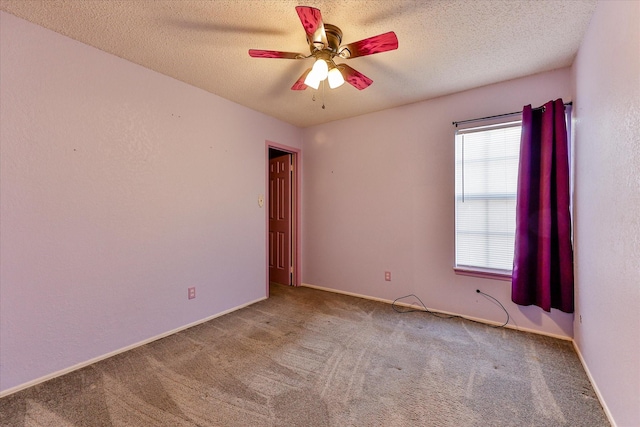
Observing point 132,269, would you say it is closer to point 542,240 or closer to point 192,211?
point 192,211

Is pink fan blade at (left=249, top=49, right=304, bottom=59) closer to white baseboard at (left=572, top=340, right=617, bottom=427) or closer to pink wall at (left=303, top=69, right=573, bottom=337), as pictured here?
pink wall at (left=303, top=69, right=573, bottom=337)

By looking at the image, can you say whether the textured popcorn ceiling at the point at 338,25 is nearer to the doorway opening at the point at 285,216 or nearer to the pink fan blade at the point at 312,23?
the pink fan blade at the point at 312,23

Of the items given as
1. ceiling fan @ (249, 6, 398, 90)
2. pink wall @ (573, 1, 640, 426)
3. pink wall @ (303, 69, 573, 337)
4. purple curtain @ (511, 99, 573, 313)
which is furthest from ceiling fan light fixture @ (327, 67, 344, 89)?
purple curtain @ (511, 99, 573, 313)

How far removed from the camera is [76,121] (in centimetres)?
204

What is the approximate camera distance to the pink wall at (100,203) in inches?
70.6

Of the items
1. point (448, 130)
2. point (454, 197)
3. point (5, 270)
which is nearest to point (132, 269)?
point (5, 270)

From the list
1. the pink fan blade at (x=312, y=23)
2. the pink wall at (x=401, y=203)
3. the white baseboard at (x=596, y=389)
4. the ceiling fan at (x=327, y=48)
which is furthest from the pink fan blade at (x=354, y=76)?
the white baseboard at (x=596, y=389)

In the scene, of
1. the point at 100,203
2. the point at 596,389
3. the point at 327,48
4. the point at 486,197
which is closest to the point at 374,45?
the point at 327,48

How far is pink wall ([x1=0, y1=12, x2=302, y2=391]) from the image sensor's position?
1793 millimetres

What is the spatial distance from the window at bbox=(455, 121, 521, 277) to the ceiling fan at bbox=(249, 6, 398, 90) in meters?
1.52

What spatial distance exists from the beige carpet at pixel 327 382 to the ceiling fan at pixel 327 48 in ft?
6.95

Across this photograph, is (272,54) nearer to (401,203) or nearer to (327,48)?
(327,48)

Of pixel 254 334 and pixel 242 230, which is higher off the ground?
pixel 242 230

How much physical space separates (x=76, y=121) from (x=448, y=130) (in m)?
3.43
